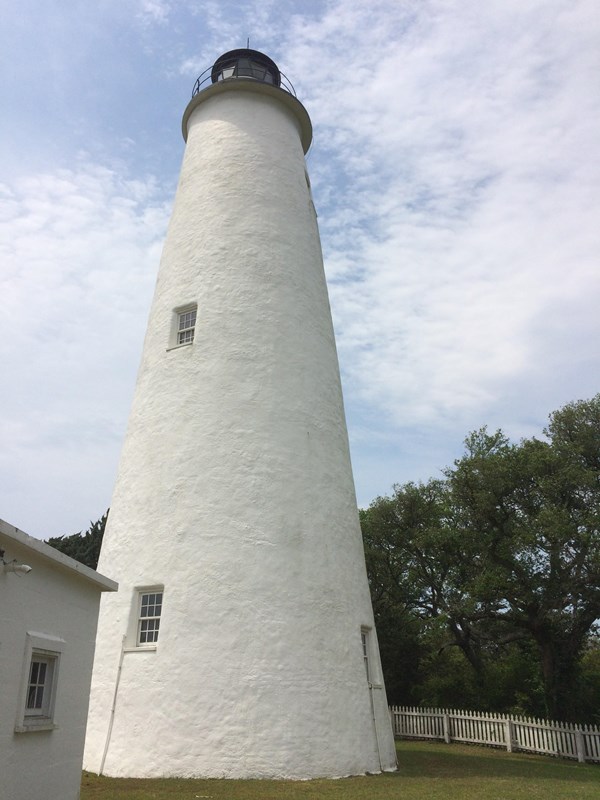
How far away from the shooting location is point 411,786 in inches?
468

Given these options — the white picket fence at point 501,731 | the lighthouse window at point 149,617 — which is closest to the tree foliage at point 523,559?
the white picket fence at point 501,731

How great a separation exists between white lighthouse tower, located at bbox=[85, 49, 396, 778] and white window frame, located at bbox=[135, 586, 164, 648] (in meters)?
0.03

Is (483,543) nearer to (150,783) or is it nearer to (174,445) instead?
(174,445)

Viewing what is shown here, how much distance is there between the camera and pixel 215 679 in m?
12.3

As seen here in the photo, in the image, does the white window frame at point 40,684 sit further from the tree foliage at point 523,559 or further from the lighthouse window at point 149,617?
the tree foliage at point 523,559

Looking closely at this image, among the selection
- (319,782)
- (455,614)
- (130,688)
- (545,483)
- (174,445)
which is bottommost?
(319,782)

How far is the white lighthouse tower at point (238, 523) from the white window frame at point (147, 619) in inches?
1.2

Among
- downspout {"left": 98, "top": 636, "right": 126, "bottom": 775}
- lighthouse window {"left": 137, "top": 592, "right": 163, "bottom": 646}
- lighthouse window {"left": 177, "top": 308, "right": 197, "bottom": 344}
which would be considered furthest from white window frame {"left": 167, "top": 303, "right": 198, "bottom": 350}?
downspout {"left": 98, "top": 636, "right": 126, "bottom": 775}

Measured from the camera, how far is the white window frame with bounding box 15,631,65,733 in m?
7.71

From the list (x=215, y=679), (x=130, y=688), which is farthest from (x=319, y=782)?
(x=130, y=688)

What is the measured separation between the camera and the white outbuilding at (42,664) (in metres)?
7.42

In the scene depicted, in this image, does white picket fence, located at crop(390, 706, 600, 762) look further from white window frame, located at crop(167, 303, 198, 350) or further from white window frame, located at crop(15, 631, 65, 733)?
white window frame, located at crop(15, 631, 65, 733)

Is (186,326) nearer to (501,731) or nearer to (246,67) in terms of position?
(246,67)

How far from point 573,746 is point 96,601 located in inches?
612
